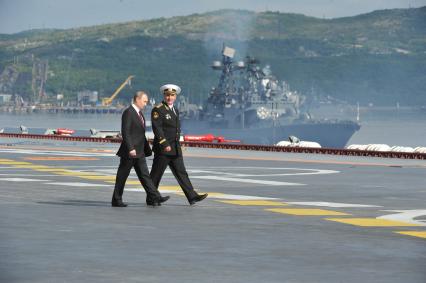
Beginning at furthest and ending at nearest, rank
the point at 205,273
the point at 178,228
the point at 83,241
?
the point at 178,228 < the point at 83,241 < the point at 205,273

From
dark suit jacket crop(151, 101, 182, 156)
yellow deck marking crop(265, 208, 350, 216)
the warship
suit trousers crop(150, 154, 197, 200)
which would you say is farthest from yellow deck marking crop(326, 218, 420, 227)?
the warship

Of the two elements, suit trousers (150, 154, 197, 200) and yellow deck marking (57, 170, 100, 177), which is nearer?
suit trousers (150, 154, 197, 200)

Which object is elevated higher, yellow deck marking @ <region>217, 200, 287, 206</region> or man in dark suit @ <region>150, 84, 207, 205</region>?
man in dark suit @ <region>150, 84, 207, 205</region>

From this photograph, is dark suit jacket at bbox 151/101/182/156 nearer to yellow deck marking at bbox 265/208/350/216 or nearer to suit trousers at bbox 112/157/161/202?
suit trousers at bbox 112/157/161/202

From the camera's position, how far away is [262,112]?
617 ft

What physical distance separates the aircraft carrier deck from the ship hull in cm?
15304

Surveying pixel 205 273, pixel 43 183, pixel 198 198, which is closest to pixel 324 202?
pixel 198 198

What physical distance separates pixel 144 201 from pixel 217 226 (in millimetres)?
4907

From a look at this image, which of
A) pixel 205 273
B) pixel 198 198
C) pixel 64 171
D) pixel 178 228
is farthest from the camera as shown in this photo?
pixel 64 171

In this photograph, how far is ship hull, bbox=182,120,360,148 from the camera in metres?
185

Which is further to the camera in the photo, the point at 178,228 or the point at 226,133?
the point at 226,133

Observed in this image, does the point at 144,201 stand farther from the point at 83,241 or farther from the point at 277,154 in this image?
the point at 277,154

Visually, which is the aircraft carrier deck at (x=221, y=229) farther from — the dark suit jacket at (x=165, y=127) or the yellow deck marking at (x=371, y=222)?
the dark suit jacket at (x=165, y=127)

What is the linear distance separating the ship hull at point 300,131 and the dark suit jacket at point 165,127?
16262cm
